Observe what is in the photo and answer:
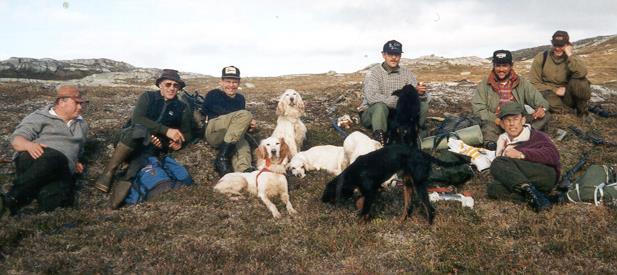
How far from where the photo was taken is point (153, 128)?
326 inches

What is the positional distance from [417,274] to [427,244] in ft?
2.80

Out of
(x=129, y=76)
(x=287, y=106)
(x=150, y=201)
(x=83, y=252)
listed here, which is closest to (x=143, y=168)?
(x=150, y=201)

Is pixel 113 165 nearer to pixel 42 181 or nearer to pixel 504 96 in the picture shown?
pixel 42 181

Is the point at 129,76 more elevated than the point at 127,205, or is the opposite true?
the point at 129,76

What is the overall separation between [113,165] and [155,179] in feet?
2.81

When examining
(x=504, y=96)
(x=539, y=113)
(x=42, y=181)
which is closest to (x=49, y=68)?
(x=42, y=181)

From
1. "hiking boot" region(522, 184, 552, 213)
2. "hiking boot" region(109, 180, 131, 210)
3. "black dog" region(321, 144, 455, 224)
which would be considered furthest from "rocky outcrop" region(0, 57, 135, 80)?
"hiking boot" region(522, 184, 552, 213)

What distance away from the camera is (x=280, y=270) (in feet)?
15.0

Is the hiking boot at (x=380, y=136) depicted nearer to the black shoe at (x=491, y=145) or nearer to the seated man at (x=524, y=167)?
the black shoe at (x=491, y=145)

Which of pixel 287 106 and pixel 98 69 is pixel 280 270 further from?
pixel 98 69

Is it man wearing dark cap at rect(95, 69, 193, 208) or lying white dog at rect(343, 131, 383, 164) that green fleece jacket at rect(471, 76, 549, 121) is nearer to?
lying white dog at rect(343, 131, 383, 164)

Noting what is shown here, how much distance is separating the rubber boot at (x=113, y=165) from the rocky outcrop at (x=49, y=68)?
52.5 meters

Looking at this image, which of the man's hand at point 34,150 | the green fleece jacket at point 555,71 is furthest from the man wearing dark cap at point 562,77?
the man's hand at point 34,150

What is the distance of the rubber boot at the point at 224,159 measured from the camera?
8.66 metres
